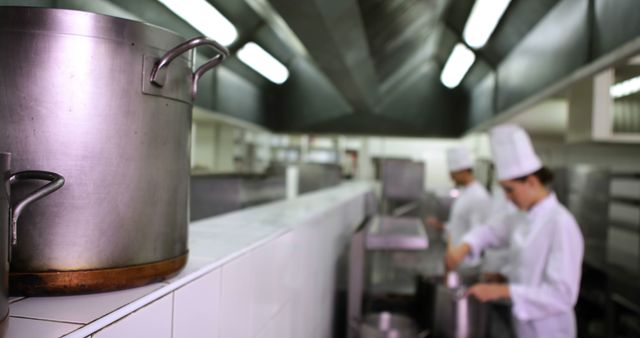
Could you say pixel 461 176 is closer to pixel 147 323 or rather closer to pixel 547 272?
pixel 547 272

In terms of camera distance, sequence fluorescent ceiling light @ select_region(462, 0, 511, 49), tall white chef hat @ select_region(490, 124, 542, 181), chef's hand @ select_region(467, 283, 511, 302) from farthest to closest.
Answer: fluorescent ceiling light @ select_region(462, 0, 511, 49) < tall white chef hat @ select_region(490, 124, 542, 181) < chef's hand @ select_region(467, 283, 511, 302)

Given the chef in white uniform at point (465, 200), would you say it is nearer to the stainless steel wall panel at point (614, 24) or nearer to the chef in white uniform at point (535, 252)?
the chef in white uniform at point (535, 252)

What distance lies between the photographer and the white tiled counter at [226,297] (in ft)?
1.77

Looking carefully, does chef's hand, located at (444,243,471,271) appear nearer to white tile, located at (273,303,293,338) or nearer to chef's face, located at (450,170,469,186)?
white tile, located at (273,303,293,338)

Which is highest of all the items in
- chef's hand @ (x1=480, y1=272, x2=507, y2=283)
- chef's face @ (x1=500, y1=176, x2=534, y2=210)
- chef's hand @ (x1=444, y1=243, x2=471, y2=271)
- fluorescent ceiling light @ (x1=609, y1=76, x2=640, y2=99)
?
fluorescent ceiling light @ (x1=609, y1=76, x2=640, y2=99)

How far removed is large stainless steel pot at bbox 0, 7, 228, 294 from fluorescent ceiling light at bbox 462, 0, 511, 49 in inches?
103

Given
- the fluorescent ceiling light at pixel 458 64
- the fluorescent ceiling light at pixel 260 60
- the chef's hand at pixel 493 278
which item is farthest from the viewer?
the fluorescent ceiling light at pixel 458 64

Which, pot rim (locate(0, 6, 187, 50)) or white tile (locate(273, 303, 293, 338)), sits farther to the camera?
white tile (locate(273, 303, 293, 338))

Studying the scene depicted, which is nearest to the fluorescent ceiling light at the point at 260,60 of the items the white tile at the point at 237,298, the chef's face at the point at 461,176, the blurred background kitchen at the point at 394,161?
the blurred background kitchen at the point at 394,161

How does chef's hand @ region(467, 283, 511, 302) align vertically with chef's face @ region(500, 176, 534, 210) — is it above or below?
below

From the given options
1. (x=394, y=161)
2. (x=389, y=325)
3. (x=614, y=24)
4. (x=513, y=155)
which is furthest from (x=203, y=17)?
(x=394, y=161)

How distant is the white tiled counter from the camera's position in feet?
1.77

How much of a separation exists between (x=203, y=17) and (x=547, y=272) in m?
2.15

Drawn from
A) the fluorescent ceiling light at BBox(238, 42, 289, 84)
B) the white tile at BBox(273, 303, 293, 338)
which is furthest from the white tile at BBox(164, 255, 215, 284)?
the fluorescent ceiling light at BBox(238, 42, 289, 84)
